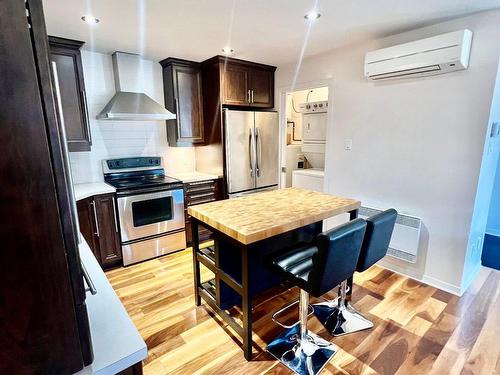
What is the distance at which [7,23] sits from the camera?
55 centimetres

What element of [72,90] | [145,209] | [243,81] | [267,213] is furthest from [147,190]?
[243,81]

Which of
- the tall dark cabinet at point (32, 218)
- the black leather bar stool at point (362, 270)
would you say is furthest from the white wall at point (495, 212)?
the tall dark cabinet at point (32, 218)

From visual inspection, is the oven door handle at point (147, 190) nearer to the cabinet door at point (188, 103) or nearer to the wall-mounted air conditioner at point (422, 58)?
the cabinet door at point (188, 103)

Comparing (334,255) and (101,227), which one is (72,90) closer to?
(101,227)

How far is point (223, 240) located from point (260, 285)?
56 centimetres

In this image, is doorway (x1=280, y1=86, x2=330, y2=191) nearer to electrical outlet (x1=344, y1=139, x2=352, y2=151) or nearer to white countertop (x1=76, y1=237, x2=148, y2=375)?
electrical outlet (x1=344, y1=139, x2=352, y2=151)

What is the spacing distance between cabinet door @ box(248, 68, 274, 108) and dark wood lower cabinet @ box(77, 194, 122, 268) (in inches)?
90.0

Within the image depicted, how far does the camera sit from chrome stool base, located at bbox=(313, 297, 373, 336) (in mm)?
2086

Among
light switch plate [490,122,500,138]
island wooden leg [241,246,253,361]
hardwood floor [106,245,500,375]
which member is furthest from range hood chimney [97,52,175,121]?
light switch plate [490,122,500,138]

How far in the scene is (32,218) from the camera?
2.03ft

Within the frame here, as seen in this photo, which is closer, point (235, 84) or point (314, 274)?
point (314, 274)

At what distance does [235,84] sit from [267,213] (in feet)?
7.48

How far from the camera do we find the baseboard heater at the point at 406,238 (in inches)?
106

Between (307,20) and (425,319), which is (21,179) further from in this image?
(425,319)
